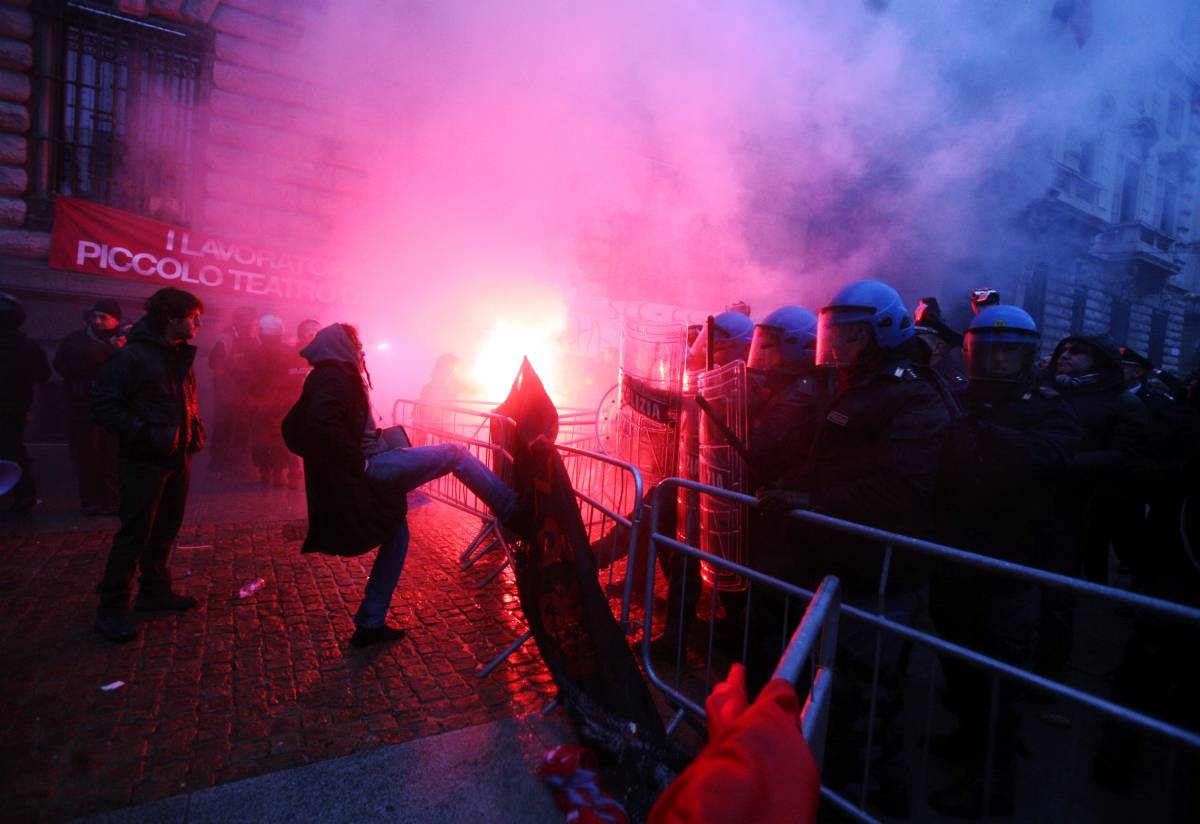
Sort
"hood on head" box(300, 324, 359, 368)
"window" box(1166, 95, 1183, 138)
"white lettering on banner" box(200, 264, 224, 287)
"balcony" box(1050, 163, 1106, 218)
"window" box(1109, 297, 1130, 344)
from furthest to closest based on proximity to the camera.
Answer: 1. "window" box(1109, 297, 1130, 344)
2. "balcony" box(1050, 163, 1106, 218)
3. "window" box(1166, 95, 1183, 138)
4. "white lettering on banner" box(200, 264, 224, 287)
5. "hood on head" box(300, 324, 359, 368)

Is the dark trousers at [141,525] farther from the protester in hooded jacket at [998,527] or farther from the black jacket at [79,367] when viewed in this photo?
the protester in hooded jacket at [998,527]

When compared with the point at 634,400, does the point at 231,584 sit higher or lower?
lower

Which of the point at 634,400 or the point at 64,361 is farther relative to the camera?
the point at 64,361

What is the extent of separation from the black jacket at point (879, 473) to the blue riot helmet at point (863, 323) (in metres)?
0.15

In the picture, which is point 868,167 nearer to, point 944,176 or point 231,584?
point 944,176

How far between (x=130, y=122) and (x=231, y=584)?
7909mm

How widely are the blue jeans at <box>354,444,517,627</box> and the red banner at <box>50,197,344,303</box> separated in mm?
7125

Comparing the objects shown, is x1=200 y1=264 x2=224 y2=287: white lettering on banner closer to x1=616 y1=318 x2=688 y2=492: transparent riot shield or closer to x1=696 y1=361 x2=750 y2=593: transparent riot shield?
x1=616 y1=318 x2=688 y2=492: transparent riot shield

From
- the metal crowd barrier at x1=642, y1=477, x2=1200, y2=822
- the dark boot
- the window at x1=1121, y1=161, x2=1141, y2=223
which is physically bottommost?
the dark boot

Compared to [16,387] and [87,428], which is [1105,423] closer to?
[87,428]

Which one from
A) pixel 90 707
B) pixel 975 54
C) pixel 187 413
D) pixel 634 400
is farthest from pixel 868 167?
pixel 90 707

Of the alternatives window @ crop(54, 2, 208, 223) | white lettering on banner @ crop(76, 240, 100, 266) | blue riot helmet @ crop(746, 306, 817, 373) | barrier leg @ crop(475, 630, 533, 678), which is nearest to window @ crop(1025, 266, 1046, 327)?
blue riot helmet @ crop(746, 306, 817, 373)

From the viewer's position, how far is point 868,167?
12844 millimetres

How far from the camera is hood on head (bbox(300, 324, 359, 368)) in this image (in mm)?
3018
